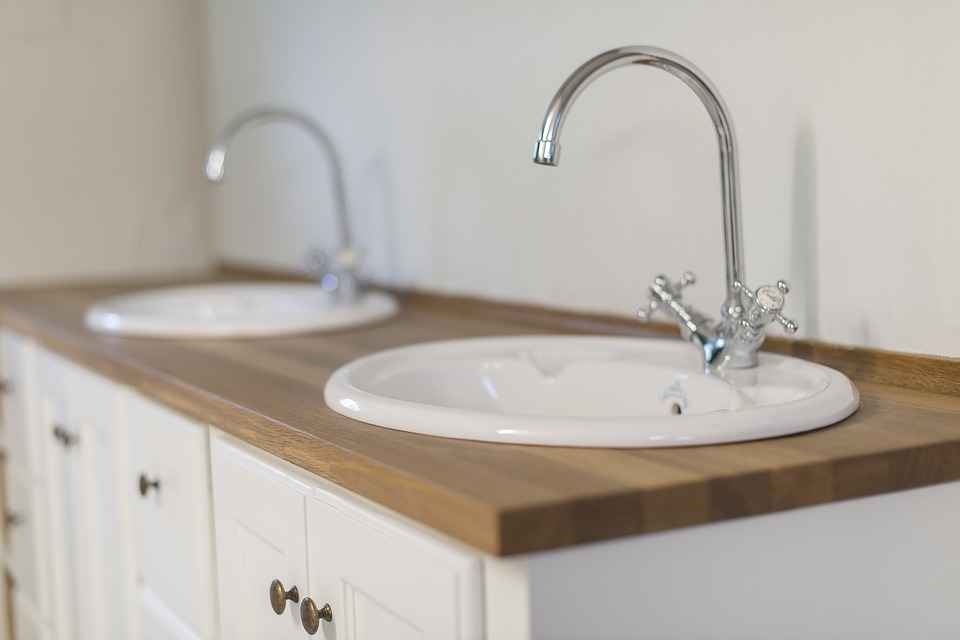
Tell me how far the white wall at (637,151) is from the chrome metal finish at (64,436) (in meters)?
0.59

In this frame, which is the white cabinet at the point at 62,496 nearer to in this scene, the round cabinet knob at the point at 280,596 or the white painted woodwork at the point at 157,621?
the white painted woodwork at the point at 157,621

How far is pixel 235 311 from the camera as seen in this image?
1997mm

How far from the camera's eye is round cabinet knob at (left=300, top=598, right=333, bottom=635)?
911 mm

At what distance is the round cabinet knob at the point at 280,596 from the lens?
96cm

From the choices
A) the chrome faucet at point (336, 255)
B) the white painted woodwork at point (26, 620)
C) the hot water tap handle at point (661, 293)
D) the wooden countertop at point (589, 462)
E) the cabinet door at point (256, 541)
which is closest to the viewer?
the wooden countertop at point (589, 462)

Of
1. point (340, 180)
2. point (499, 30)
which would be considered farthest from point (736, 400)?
point (340, 180)

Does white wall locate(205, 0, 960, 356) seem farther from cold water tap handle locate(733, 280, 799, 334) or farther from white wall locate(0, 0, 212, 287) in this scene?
white wall locate(0, 0, 212, 287)

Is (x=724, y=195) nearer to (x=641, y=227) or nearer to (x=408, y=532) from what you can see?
(x=641, y=227)

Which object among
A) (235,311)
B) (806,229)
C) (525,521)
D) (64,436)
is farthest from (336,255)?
(525,521)

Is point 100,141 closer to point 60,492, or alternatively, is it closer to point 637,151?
point 60,492

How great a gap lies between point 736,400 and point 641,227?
1.27 feet

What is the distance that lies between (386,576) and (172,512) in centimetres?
49

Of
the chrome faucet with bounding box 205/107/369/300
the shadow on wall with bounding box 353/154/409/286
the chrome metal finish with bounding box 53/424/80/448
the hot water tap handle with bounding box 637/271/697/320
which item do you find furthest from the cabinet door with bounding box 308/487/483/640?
the shadow on wall with bounding box 353/154/409/286

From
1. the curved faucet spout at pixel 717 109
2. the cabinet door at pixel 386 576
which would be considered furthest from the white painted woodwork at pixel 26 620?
the curved faucet spout at pixel 717 109
